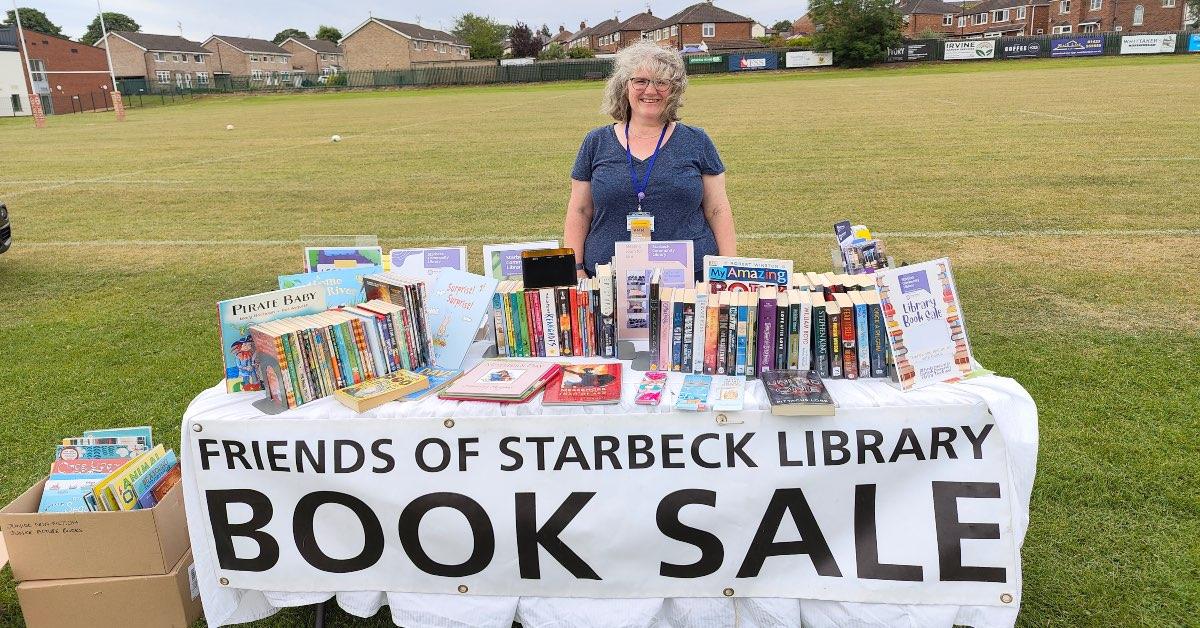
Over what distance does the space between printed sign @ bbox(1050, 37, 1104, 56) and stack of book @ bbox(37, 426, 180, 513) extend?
53.2 metres

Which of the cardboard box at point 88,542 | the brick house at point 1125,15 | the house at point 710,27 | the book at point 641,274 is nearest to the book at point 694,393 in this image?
the book at point 641,274

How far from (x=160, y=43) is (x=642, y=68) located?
3465 inches

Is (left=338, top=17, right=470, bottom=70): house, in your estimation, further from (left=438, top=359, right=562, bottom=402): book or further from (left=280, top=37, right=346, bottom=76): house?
(left=438, top=359, right=562, bottom=402): book

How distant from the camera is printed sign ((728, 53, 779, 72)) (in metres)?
50.8

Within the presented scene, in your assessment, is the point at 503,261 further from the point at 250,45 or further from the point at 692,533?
the point at 250,45

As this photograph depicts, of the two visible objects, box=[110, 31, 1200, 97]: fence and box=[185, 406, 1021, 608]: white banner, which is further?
box=[110, 31, 1200, 97]: fence

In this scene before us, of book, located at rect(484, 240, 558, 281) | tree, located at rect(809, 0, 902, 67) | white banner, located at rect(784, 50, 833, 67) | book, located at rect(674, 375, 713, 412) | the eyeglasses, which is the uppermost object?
tree, located at rect(809, 0, 902, 67)

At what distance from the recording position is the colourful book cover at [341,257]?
3.07 metres

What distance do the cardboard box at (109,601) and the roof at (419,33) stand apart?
267 feet

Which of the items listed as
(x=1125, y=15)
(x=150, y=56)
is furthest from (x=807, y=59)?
(x=150, y=56)

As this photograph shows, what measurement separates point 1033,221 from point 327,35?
115m

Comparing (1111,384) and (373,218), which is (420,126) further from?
(1111,384)

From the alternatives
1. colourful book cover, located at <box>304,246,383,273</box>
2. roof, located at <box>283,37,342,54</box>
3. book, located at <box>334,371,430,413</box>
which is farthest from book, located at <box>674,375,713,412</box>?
roof, located at <box>283,37,342,54</box>

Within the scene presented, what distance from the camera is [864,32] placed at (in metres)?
49.0
